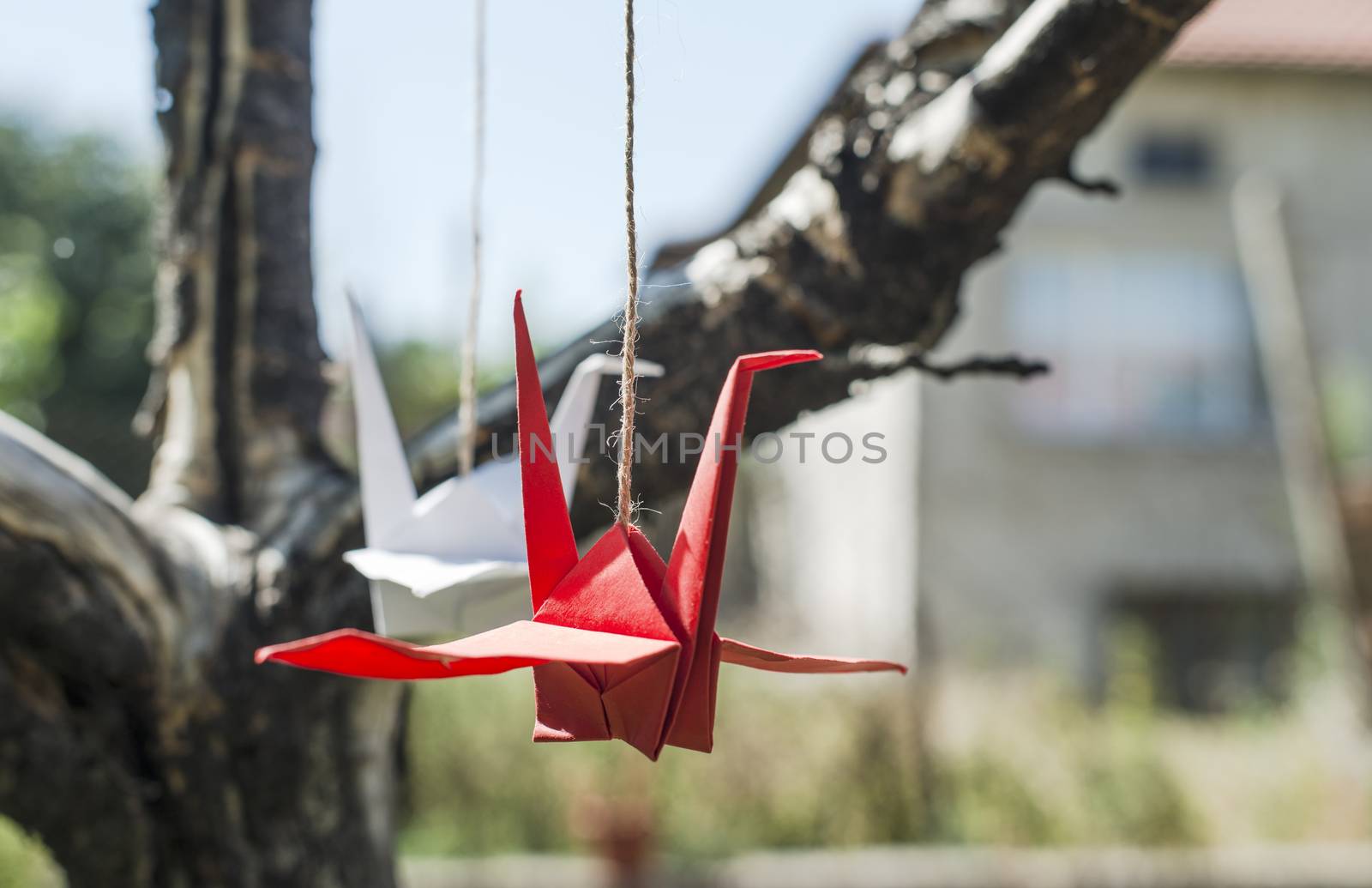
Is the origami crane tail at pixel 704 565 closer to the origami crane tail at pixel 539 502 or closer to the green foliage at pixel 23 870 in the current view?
the origami crane tail at pixel 539 502

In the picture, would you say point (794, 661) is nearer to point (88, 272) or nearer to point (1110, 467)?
point (1110, 467)

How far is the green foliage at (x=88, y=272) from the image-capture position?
28.2ft

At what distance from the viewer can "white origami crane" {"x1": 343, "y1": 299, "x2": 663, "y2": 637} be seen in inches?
38.4

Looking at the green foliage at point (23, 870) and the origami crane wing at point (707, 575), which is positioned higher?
the origami crane wing at point (707, 575)

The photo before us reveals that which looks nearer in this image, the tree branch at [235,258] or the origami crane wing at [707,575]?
the origami crane wing at [707,575]

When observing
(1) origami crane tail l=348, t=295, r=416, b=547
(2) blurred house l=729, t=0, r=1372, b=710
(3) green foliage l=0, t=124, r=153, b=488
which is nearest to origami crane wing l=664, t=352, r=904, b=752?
(1) origami crane tail l=348, t=295, r=416, b=547

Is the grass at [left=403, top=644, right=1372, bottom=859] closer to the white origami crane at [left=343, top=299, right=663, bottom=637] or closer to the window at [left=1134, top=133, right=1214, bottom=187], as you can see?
the white origami crane at [left=343, top=299, right=663, bottom=637]

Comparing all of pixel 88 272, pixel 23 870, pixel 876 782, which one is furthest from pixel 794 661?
pixel 88 272

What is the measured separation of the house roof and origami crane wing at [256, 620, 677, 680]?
762 cm

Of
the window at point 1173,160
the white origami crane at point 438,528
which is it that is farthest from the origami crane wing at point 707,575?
the window at point 1173,160

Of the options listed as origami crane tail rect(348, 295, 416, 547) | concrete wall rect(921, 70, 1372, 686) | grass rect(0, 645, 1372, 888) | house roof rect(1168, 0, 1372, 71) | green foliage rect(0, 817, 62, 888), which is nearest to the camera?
origami crane tail rect(348, 295, 416, 547)

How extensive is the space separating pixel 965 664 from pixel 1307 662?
1.80 m

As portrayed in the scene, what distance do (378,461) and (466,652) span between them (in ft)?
1.64

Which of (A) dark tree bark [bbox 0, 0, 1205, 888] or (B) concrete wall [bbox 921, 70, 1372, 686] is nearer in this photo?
(A) dark tree bark [bbox 0, 0, 1205, 888]
